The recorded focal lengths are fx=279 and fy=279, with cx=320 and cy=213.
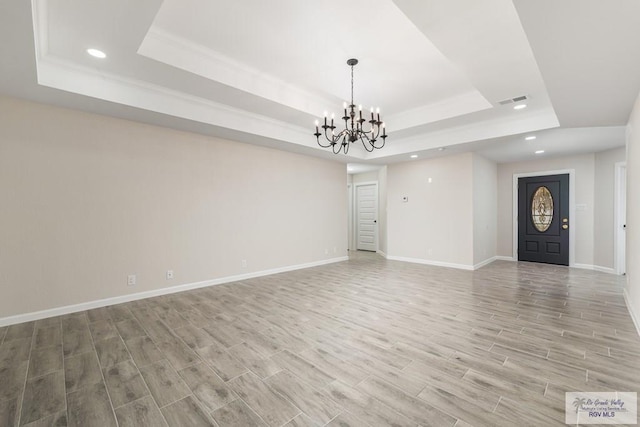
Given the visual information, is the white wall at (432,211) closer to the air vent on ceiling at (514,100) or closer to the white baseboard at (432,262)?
the white baseboard at (432,262)

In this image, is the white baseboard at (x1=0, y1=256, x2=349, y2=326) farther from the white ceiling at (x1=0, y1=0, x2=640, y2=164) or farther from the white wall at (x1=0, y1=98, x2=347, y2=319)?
the white ceiling at (x1=0, y1=0, x2=640, y2=164)

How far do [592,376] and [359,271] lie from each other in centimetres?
402

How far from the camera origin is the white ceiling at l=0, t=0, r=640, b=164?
2.12m

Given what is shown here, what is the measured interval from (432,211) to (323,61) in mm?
4621

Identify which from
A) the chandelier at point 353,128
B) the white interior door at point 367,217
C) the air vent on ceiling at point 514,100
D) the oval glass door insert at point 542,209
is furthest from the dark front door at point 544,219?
the chandelier at point 353,128

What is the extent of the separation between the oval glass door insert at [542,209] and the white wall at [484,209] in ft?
2.73

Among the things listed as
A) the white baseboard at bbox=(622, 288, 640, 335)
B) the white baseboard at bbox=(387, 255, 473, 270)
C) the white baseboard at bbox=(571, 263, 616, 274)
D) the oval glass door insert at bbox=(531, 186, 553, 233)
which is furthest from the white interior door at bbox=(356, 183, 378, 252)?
the white baseboard at bbox=(622, 288, 640, 335)

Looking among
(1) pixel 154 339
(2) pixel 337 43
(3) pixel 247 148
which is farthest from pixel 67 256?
(2) pixel 337 43

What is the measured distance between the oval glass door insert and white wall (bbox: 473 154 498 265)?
2.73 feet

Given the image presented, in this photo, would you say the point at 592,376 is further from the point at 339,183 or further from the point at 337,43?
the point at 339,183

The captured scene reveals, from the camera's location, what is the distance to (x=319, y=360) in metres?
2.36

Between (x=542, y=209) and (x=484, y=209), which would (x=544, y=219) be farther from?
(x=484, y=209)

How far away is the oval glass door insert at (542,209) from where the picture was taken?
678cm

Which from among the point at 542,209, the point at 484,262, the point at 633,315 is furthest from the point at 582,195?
the point at 633,315
